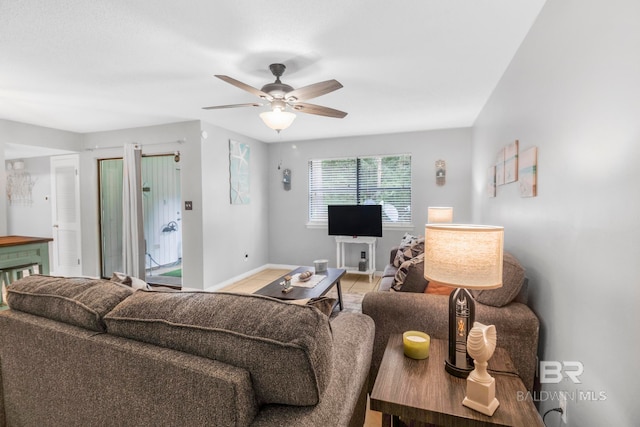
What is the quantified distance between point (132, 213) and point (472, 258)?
15.4 feet

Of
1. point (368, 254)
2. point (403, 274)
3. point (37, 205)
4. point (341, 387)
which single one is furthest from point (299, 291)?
point (37, 205)

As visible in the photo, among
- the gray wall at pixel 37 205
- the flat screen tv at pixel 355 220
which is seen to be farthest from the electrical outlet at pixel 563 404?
the gray wall at pixel 37 205

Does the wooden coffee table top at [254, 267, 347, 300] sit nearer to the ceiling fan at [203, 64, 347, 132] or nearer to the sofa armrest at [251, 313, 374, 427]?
the sofa armrest at [251, 313, 374, 427]

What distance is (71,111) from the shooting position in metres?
3.68

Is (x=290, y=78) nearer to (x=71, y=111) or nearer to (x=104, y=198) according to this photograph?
(x=71, y=111)

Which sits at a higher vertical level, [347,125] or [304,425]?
[347,125]

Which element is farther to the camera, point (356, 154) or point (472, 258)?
point (356, 154)

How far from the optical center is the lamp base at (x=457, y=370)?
49.2 inches

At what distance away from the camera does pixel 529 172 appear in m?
1.89

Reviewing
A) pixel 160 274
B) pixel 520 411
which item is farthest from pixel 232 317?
pixel 160 274

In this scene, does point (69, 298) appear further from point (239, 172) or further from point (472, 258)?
point (239, 172)

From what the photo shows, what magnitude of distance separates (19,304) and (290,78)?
243 cm

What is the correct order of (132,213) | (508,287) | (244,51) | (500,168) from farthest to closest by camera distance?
(132,213) → (500,168) → (244,51) → (508,287)

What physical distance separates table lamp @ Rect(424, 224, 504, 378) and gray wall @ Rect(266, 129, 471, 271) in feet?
12.4
